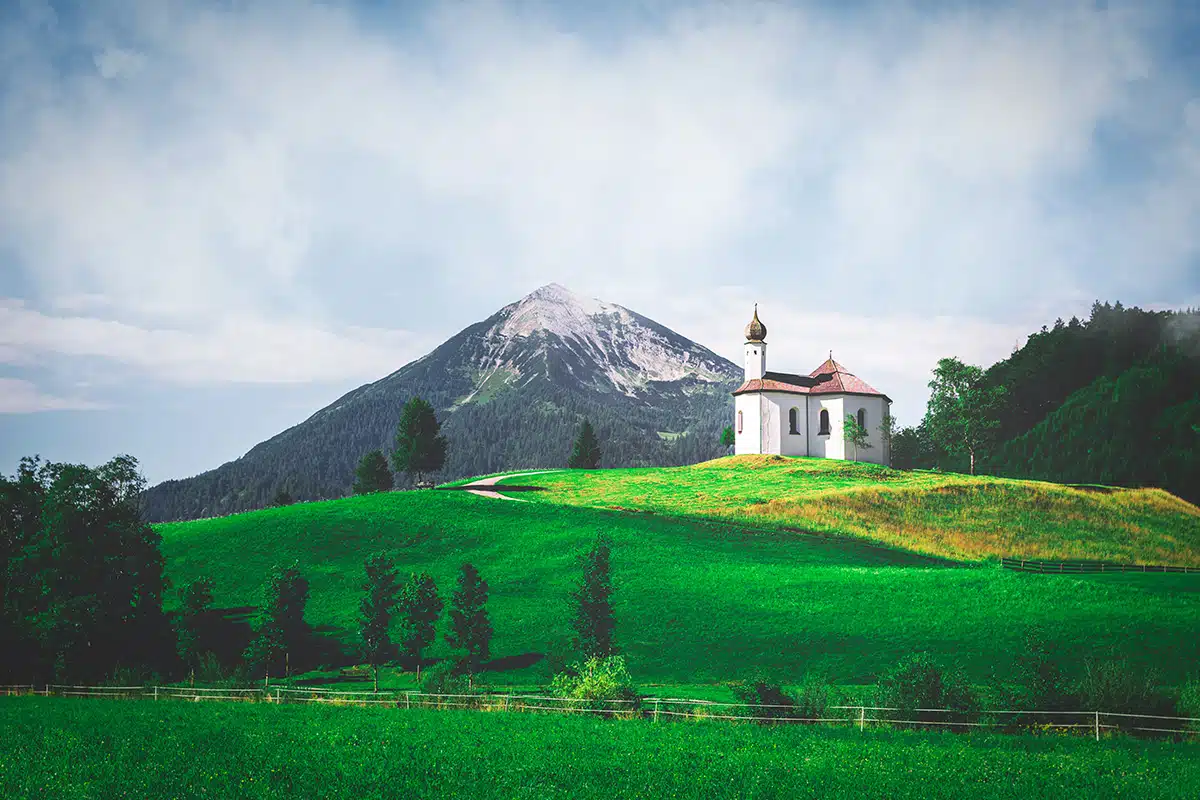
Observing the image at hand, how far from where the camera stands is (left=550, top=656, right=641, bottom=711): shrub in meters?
37.0

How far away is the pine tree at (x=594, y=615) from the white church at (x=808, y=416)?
59.5m

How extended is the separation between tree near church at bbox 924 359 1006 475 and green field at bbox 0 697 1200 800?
274 ft

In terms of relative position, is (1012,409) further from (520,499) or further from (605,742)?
(605,742)

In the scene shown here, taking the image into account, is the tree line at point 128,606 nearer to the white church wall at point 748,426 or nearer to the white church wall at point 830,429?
the white church wall at point 748,426

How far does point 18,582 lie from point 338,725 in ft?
112

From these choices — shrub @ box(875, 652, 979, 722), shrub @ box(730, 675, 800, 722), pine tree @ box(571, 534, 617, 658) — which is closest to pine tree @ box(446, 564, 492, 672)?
pine tree @ box(571, 534, 617, 658)

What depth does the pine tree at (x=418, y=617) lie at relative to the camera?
2111 inches

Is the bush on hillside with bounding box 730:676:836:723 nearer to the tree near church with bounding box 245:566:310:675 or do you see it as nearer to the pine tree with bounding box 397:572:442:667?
the pine tree with bounding box 397:572:442:667

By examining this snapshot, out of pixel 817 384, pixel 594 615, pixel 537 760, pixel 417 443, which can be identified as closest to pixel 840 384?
pixel 817 384

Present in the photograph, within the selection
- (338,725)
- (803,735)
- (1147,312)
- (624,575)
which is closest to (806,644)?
(624,575)

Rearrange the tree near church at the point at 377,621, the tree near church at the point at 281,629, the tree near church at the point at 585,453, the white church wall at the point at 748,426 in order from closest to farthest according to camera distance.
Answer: the tree near church at the point at 377,621, the tree near church at the point at 281,629, the white church wall at the point at 748,426, the tree near church at the point at 585,453

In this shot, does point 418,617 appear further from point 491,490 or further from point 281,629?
point 491,490

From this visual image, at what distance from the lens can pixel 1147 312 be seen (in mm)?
133750

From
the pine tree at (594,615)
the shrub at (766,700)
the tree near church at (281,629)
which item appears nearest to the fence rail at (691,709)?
the shrub at (766,700)
